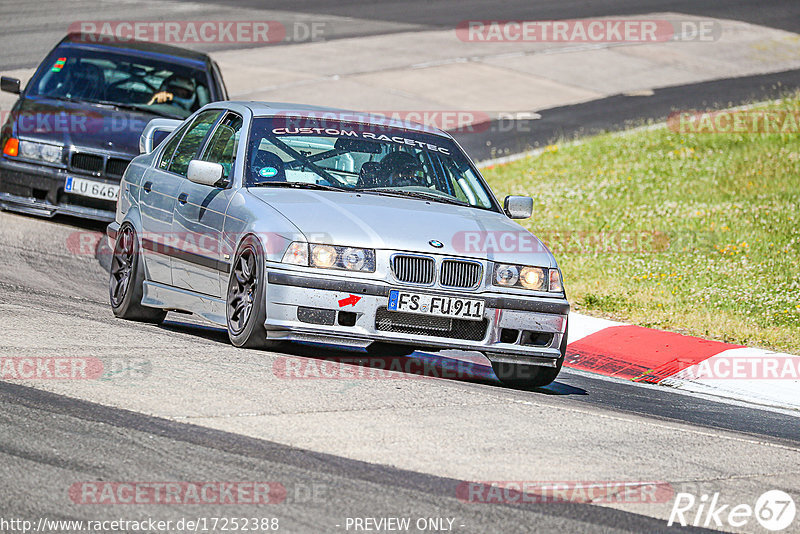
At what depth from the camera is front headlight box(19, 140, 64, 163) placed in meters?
13.0

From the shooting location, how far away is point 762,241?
14.2 metres

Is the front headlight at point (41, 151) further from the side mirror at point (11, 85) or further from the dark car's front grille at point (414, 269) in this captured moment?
the dark car's front grille at point (414, 269)

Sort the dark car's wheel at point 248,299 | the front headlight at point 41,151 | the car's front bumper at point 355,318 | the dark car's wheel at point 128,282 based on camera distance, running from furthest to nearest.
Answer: the front headlight at point 41,151 → the dark car's wheel at point 128,282 → the dark car's wheel at point 248,299 → the car's front bumper at point 355,318

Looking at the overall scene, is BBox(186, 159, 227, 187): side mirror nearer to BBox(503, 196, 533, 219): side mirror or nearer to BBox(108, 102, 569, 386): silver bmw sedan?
BBox(108, 102, 569, 386): silver bmw sedan

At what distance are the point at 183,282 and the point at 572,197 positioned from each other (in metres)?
9.55

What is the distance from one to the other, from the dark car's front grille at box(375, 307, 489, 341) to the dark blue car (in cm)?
618

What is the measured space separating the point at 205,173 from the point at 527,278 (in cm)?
209

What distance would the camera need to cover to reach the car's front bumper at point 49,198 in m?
13.0

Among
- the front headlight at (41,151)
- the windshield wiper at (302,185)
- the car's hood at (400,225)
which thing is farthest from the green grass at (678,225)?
the front headlight at (41,151)

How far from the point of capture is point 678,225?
1514 centimetres

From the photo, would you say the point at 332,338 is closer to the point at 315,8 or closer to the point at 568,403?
the point at 568,403

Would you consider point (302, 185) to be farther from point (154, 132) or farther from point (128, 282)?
point (154, 132)

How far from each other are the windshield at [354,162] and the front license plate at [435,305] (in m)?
1.17

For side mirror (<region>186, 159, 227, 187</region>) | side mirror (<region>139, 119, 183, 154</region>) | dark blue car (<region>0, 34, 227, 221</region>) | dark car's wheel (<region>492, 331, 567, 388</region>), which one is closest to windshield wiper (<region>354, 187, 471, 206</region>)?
side mirror (<region>186, 159, 227, 187</region>)
